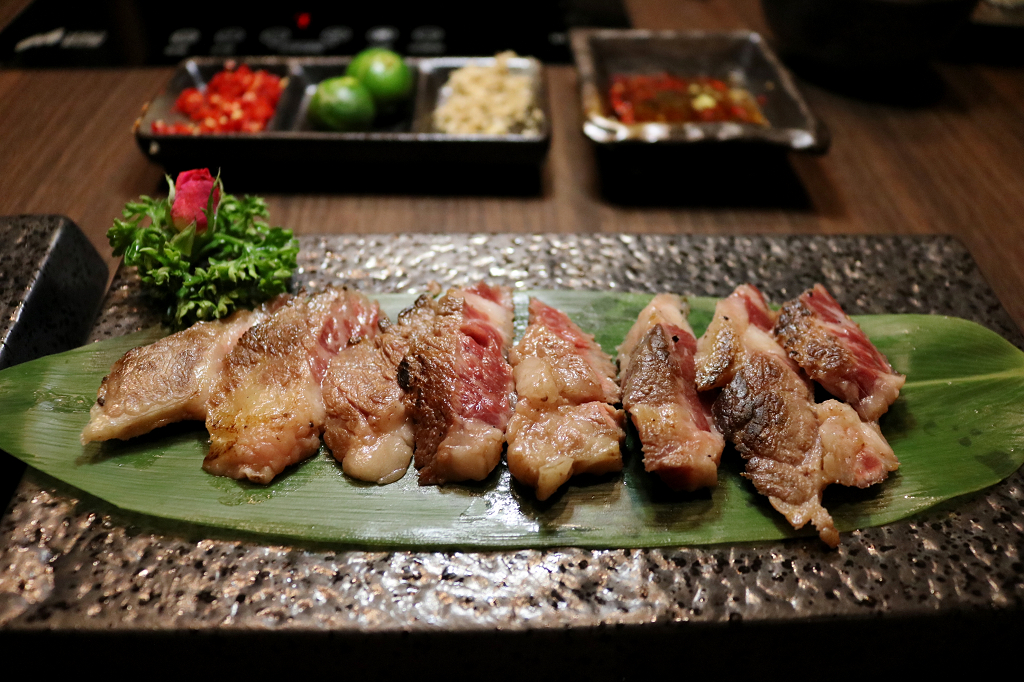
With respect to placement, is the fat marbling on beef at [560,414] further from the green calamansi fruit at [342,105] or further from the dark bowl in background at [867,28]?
the dark bowl in background at [867,28]

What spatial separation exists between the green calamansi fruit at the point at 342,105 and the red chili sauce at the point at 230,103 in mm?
436

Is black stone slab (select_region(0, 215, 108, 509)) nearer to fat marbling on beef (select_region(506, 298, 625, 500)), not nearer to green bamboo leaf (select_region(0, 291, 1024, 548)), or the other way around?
green bamboo leaf (select_region(0, 291, 1024, 548))

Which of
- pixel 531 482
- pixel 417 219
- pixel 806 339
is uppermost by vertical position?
pixel 806 339

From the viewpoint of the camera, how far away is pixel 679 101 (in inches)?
193

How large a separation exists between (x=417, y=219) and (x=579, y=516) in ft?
8.60

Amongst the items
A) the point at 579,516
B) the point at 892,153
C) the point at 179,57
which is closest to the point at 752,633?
the point at 579,516

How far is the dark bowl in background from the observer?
15.9ft

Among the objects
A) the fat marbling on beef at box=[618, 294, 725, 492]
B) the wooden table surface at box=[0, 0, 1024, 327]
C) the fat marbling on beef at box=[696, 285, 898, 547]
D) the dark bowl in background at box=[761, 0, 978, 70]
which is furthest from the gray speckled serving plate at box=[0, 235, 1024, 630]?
the dark bowl in background at box=[761, 0, 978, 70]

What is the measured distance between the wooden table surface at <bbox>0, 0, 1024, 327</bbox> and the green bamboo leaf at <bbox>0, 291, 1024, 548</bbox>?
1432 mm

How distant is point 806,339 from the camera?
2.76 meters

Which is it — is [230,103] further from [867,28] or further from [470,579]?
[867,28]

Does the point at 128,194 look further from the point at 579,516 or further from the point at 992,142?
the point at 992,142

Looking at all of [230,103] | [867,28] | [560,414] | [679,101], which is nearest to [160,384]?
[560,414]

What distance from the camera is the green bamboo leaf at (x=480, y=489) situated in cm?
237
